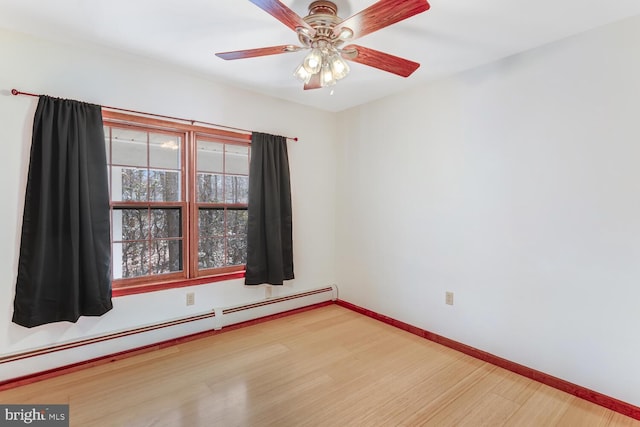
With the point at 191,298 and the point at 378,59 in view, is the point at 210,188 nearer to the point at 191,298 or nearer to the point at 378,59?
the point at 191,298

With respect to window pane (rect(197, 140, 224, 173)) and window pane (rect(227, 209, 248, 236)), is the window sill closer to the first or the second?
window pane (rect(227, 209, 248, 236))

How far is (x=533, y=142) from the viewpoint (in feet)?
7.81

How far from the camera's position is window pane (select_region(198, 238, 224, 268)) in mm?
3166

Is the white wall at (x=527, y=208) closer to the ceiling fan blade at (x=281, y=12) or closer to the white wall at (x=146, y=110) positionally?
the white wall at (x=146, y=110)

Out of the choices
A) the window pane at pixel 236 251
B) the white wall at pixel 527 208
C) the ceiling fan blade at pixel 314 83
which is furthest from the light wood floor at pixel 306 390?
the ceiling fan blade at pixel 314 83

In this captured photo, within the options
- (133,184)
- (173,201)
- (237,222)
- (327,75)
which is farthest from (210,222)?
(327,75)

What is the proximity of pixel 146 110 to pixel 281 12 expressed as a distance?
1804 millimetres

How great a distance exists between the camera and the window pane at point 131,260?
2.73 metres

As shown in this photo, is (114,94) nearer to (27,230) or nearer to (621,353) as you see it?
(27,230)

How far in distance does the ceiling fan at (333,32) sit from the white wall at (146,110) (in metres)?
1.19

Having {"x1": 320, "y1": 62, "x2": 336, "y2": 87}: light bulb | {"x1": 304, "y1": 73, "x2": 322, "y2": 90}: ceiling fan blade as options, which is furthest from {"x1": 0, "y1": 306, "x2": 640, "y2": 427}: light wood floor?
{"x1": 304, "y1": 73, "x2": 322, "y2": 90}: ceiling fan blade

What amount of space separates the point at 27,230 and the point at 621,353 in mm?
4111

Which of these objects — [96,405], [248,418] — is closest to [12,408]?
[96,405]

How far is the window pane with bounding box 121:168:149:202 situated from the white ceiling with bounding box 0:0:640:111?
999 mm
